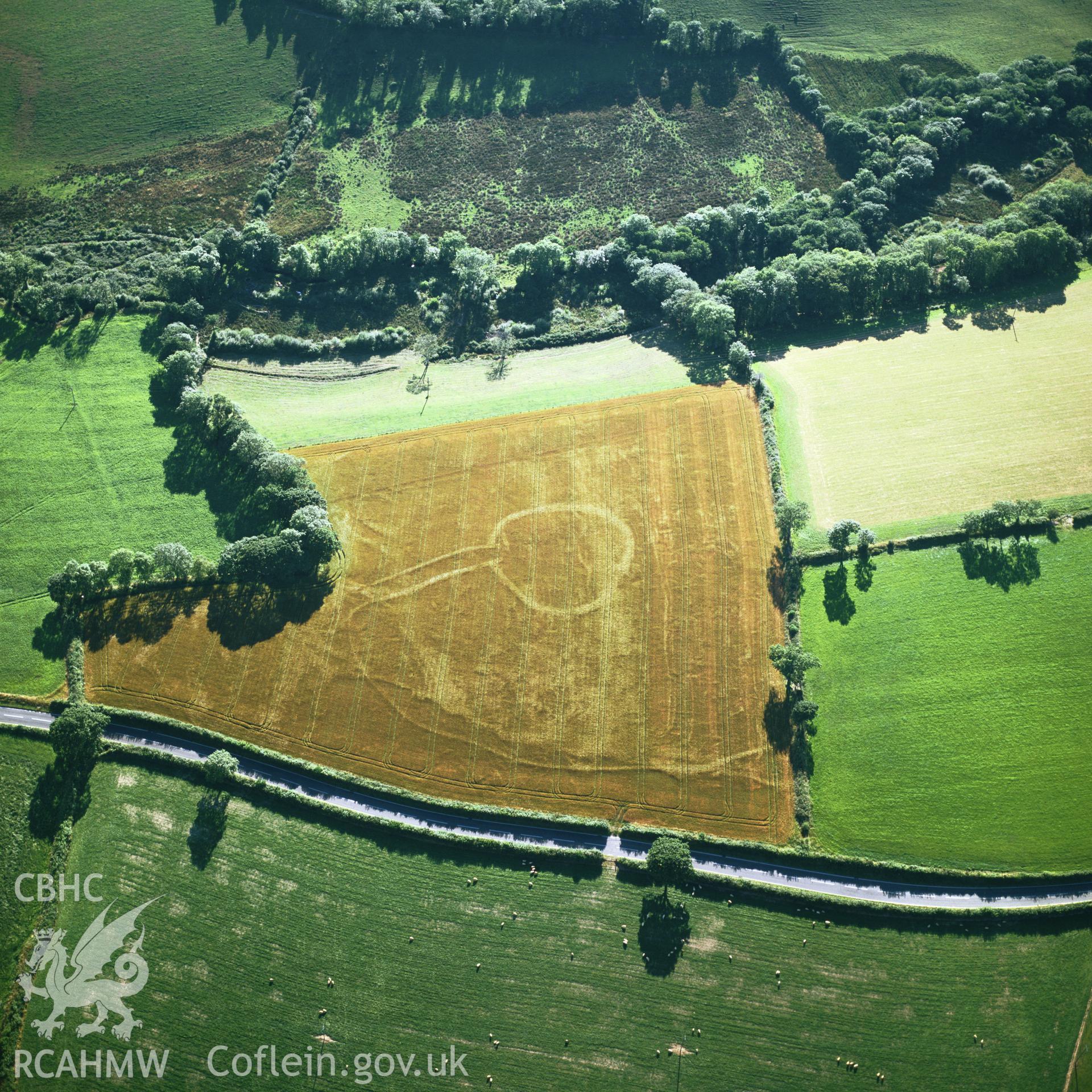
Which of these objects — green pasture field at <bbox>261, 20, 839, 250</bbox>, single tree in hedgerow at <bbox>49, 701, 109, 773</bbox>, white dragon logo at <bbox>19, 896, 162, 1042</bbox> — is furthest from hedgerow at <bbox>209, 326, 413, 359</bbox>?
white dragon logo at <bbox>19, 896, 162, 1042</bbox>

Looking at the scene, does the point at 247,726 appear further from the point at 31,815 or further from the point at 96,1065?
the point at 96,1065

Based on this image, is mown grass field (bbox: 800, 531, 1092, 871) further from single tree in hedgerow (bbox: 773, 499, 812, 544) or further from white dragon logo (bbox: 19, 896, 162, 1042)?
white dragon logo (bbox: 19, 896, 162, 1042)

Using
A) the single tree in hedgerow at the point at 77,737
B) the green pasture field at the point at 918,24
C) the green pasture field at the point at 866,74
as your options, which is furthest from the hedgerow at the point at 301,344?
the green pasture field at the point at 866,74

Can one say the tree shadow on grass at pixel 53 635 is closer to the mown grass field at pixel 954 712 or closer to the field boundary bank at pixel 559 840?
the field boundary bank at pixel 559 840

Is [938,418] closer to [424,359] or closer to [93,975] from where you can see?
[424,359]

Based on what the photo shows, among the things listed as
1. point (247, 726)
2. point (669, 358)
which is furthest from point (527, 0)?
point (247, 726)

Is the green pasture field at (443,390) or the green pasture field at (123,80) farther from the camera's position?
the green pasture field at (123,80)

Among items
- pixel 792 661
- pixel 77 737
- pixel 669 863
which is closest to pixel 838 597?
pixel 792 661
